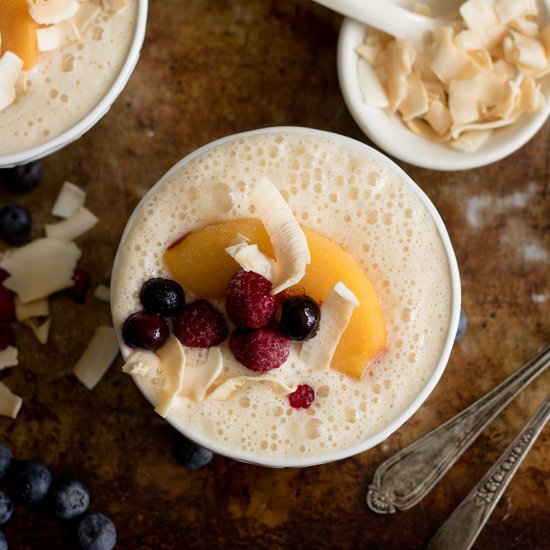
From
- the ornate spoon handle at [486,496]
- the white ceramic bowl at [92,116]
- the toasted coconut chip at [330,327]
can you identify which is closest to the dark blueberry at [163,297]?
the toasted coconut chip at [330,327]

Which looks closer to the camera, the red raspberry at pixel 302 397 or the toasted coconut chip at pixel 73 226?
the red raspberry at pixel 302 397

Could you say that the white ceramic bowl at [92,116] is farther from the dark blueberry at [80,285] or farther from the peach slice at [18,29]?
the dark blueberry at [80,285]

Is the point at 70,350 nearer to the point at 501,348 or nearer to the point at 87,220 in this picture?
the point at 87,220

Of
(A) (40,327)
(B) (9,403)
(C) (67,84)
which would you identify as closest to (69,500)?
(B) (9,403)

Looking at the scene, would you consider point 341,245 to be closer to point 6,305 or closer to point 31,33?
point 31,33

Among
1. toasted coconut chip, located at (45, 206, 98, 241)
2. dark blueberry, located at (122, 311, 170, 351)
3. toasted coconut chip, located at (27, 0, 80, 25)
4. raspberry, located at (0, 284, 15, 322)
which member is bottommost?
raspberry, located at (0, 284, 15, 322)

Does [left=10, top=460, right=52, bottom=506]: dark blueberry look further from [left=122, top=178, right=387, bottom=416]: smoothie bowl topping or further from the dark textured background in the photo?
[left=122, top=178, right=387, bottom=416]: smoothie bowl topping

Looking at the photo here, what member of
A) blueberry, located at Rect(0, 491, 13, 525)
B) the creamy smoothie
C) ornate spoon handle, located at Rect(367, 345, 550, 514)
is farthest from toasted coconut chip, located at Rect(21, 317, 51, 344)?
ornate spoon handle, located at Rect(367, 345, 550, 514)

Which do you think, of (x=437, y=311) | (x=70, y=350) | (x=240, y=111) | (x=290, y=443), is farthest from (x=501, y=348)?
(x=70, y=350)
